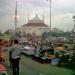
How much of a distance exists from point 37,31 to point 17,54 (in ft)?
318

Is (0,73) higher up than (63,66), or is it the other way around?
(0,73)

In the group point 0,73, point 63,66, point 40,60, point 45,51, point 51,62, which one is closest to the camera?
point 0,73

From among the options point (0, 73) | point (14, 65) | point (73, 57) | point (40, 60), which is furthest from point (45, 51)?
point (0, 73)

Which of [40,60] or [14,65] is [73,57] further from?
[14,65]

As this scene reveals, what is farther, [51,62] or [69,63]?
[51,62]

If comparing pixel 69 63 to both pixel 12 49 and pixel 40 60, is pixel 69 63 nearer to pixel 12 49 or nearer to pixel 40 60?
pixel 40 60

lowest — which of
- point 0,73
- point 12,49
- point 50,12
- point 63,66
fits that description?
point 63,66

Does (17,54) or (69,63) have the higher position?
(17,54)

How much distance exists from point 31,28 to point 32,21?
3.16 meters

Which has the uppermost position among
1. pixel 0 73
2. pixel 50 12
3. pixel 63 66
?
pixel 50 12

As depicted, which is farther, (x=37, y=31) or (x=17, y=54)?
(x=37, y=31)

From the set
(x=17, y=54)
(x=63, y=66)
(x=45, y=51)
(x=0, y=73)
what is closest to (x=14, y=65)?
(x=17, y=54)

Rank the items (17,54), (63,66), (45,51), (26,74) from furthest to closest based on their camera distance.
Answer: (45,51) < (63,66) < (26,74) < (17,54)

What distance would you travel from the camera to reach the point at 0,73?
8.24 metres
